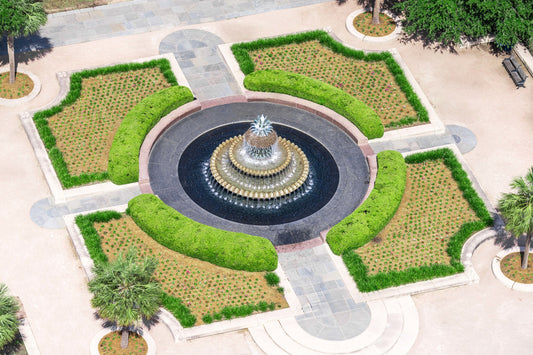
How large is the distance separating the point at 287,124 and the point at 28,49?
20744mm

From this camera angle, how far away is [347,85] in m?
70.1

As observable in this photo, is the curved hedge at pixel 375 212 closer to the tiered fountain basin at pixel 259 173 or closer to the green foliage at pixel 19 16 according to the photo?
the tiered fountain basin at pixel 259 173

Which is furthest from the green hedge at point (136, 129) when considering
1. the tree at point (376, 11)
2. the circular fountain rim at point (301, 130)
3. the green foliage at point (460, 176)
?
the green foliage at point (460, 176)

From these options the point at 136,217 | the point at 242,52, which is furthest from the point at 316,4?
the point at 136,217

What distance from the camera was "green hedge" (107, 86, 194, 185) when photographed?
204 feet

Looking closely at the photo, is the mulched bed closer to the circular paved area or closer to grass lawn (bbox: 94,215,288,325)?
the circular paved area

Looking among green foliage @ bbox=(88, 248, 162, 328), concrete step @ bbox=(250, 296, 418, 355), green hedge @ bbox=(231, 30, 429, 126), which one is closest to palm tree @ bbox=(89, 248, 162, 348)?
green foliage @ bbox=(88, 248, 162, 328)

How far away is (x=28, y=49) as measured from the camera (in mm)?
71938

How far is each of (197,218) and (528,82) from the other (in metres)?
28.2

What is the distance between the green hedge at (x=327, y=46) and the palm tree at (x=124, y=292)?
943 inches

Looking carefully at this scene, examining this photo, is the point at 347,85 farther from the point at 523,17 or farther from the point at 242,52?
the point at 523,17

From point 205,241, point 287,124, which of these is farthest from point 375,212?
point 287,124

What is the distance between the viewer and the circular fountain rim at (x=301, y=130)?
60.4m

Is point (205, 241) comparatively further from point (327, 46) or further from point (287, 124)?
point (327, 46)
